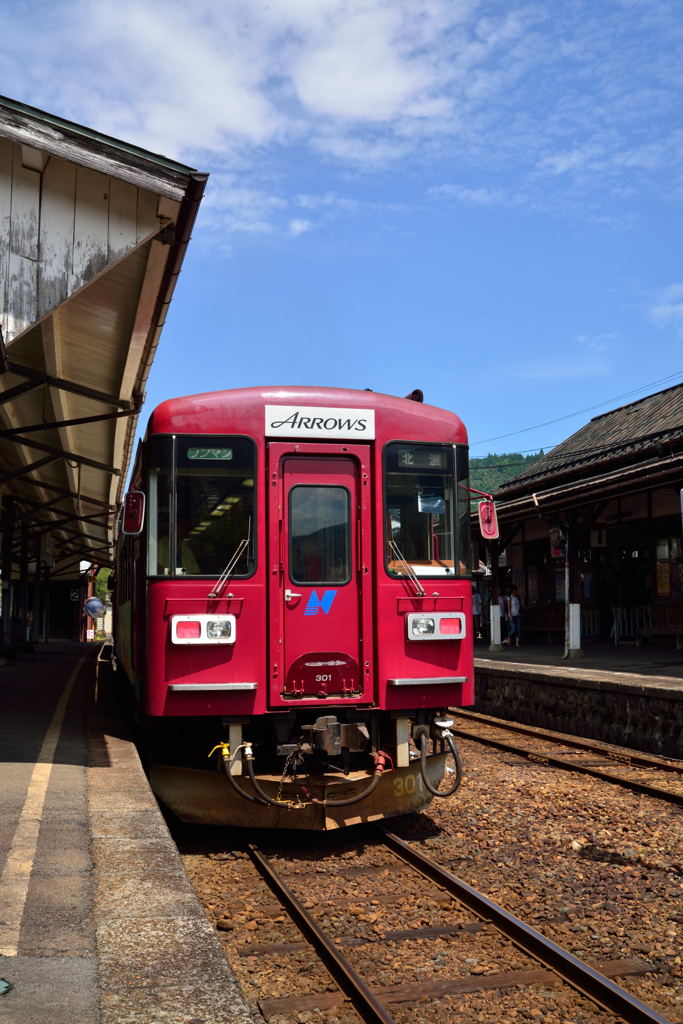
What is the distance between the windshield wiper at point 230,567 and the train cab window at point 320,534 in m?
0.33

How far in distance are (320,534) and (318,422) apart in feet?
2.58

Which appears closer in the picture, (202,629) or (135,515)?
(202,629)

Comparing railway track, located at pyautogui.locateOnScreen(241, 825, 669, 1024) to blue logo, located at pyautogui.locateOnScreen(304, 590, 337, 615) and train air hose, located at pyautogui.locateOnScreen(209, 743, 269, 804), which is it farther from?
blue logo, located at pyautogui.locateOnScreen(304, 590, 337, 615)

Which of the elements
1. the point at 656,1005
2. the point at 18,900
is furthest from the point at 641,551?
the point at 18,900

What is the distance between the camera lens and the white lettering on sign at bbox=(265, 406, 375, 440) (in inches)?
262

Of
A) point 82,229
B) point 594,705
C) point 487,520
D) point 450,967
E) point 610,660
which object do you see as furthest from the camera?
point 610,660

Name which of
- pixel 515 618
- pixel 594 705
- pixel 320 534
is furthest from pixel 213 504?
pixel 515 618

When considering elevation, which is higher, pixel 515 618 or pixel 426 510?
pixel 426 510

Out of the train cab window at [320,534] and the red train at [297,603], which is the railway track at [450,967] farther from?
the train cab window at [320,534]

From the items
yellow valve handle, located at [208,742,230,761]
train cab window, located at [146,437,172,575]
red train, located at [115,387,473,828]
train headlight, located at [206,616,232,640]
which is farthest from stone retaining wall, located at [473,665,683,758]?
train cab window, located at [146,437,172,575]

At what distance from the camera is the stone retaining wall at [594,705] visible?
36.5ft

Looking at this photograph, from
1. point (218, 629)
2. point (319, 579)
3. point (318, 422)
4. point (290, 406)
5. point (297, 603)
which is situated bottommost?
point (218, 629)

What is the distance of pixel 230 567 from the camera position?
21.2ft

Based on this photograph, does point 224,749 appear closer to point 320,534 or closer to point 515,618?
point 320,534
